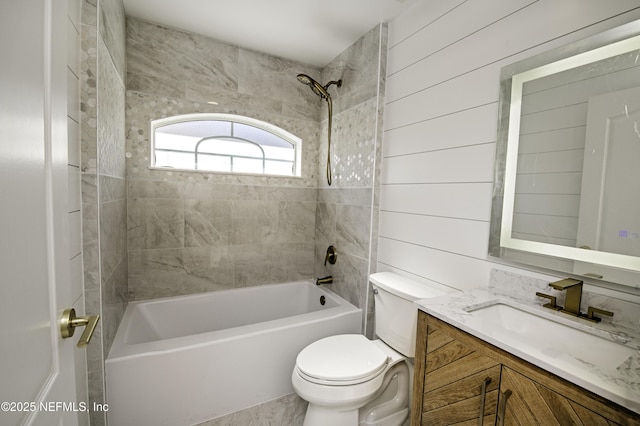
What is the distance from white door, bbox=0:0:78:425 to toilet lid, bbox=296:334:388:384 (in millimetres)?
956

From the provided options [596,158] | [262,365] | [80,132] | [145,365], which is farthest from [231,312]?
[596,158]

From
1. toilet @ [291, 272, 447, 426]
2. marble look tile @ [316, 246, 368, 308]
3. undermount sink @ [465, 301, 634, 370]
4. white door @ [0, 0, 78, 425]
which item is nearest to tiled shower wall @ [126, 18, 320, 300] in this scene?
marble look tile @ [316, 246, 368, 308]

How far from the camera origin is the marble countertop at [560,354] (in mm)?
651

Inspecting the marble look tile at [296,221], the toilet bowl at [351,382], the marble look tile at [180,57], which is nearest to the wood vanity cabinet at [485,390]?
the toilet bowl at [351,382]

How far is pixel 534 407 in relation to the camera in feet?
2.49

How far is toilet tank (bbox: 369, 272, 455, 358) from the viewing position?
1476 millimetres

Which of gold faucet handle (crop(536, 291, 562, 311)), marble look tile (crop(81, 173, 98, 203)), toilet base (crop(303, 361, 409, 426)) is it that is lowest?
toilet base (crop(303, 361, 409, 426))

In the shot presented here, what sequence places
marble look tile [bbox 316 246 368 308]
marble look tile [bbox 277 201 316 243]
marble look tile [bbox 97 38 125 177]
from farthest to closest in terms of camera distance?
marble look tile [bbox 277 201 316 243] → marble look tile [bbox 316 246 368 308] → marble look tile [bbox 97 38 125 177]

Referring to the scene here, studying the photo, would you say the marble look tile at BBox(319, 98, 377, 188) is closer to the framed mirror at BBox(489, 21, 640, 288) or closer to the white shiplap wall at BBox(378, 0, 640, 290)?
the white shiplap wall at BBox(378, 0, 640, 290)

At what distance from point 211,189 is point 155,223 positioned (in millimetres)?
502

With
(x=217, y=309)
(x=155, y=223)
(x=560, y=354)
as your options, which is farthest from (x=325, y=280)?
(x=560, y=354)

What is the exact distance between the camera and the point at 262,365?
1.75m

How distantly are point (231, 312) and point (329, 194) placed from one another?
4.51ft

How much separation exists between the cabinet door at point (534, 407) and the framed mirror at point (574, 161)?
0.51 m
